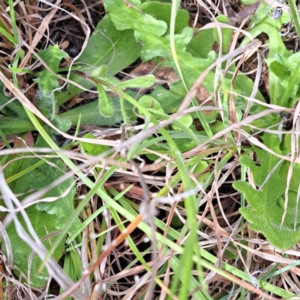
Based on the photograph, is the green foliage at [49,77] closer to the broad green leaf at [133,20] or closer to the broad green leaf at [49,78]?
the broad green leaf at [49,78]

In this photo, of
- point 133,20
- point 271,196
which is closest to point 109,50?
point 133,20

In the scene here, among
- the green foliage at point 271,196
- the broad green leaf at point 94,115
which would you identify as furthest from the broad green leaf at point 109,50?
the green foliage at point 271,196

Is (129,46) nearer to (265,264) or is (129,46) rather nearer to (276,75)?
(276,75)

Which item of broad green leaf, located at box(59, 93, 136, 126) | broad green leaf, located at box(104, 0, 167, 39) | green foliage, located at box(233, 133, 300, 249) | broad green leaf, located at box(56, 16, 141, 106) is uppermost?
broad green leaf, located at box(104, 0, 167, 39)

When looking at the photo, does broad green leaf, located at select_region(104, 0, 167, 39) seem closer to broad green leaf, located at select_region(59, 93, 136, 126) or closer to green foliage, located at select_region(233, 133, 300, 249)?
broad green leaf, located at select_region(59, 93, 136, 126)

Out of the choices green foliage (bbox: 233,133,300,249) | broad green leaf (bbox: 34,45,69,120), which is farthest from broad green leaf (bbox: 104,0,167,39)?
green foliage (bbox: 233,133,300,249)

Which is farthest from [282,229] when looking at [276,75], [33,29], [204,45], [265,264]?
[33,29]

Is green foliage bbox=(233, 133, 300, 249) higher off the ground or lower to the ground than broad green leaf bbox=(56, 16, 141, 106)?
lower

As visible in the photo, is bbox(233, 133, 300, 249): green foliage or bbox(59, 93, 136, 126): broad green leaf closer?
bbox(233, 133, 300, 249): green foliage

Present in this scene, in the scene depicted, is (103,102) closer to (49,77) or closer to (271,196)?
(49,77)
